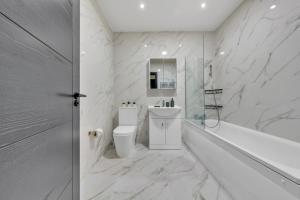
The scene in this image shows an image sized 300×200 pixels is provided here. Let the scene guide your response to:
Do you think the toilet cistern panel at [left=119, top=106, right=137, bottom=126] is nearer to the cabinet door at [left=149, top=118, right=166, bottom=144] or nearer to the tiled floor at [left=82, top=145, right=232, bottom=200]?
the cabinet door at [left=149, top=118, right=166, bottom=144]

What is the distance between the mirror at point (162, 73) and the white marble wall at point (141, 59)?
0.39 feet

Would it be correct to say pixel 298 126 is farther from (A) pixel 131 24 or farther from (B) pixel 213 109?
(A) pixel 131 24

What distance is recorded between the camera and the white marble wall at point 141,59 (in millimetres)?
3352

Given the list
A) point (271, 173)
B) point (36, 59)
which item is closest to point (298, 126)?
point (271, 173)

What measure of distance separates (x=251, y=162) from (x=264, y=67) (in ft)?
4.66

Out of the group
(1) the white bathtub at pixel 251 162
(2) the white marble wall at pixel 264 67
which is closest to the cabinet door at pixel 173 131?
(1) the white bathtub at pixel 251 162

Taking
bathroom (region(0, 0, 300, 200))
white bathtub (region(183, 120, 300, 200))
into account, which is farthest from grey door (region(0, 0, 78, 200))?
white bathtub (region(183, 120, 300, 200))

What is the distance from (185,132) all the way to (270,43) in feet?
6.79

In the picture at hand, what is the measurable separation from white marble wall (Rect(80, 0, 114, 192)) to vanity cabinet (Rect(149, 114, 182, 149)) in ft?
2.94

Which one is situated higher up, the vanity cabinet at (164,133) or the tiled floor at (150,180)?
the vanity cabinet at (164,133)

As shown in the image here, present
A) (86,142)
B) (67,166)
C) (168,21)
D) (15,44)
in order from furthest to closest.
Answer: (168,21)
(86,142)
(67,166)
(15,44)

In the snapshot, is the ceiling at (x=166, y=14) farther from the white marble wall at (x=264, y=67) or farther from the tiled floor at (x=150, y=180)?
the tiled floor at (x=150, y=180)

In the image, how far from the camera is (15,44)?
399 millimetres

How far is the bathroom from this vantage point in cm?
46
